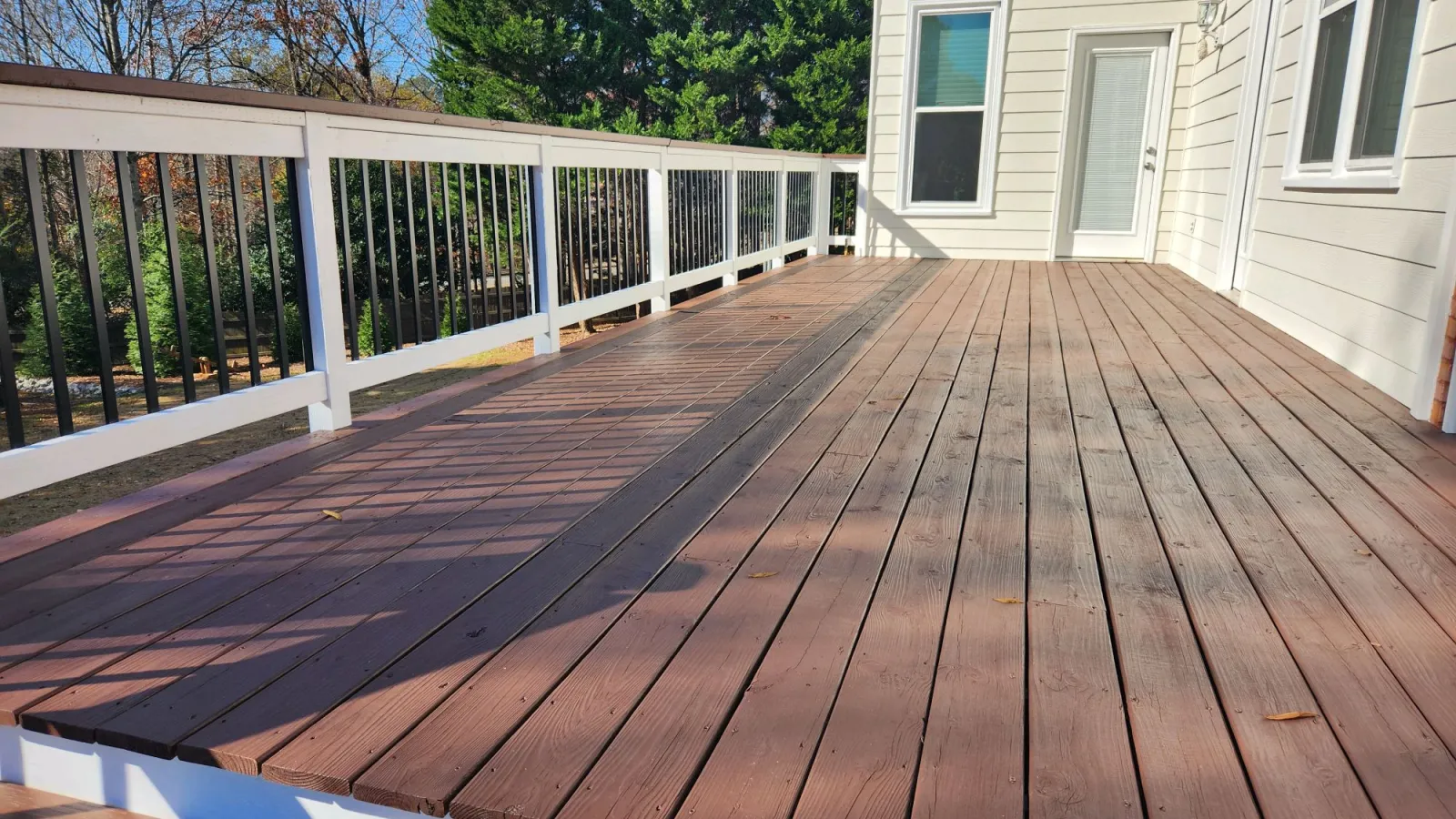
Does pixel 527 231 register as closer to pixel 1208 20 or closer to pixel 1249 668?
pixel 1249 668

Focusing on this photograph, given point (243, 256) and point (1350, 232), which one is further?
point (1350, 232)

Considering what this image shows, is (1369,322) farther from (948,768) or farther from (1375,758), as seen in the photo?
(948,768)

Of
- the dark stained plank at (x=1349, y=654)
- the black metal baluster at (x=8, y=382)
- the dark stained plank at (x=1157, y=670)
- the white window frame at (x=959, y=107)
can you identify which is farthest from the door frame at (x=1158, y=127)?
the black metal baluster at (x=8, y=382)

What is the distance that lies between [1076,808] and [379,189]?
9.39 meters

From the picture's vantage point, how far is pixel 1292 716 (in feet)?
3.98

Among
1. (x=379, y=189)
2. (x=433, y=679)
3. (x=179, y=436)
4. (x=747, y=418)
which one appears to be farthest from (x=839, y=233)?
(x=433, y=679)

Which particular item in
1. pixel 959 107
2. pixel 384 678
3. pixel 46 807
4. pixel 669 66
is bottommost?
pixel 46 807

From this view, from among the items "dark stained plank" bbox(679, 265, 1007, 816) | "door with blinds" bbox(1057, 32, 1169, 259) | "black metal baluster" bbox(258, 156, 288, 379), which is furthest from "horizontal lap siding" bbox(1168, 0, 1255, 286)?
"black metal baluster" bbox(258, 156, 288, 379)

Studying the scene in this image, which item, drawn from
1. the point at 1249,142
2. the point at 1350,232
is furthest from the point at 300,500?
the point at 1249,142

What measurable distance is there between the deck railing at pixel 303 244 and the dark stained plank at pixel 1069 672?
1781 millimetres

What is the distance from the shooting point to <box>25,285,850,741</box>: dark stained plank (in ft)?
4.11

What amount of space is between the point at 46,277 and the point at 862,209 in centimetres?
730

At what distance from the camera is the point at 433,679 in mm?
1296

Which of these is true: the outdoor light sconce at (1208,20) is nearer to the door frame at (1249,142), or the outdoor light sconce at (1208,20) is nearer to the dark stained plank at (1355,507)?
the door frame at (1249,142)
